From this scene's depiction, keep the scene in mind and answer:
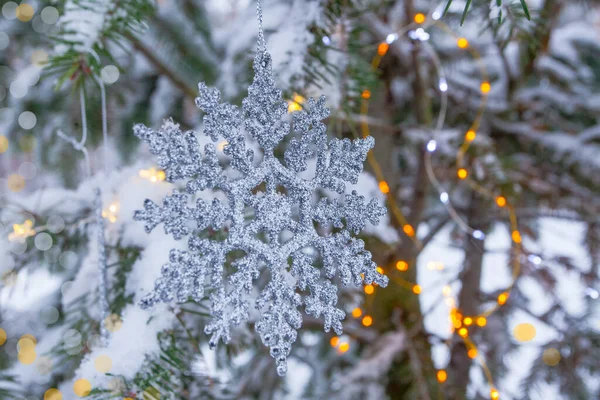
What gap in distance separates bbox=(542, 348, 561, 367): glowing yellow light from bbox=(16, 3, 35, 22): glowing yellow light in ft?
4.33

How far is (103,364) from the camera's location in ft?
1.58

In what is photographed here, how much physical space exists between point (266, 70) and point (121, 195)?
11.7 inches

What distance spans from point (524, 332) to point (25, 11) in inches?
55.6

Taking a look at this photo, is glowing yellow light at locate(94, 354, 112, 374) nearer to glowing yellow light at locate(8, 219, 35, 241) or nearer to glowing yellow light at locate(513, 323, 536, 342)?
A: glowing yellow light at locate(8, 219, 35, 241)

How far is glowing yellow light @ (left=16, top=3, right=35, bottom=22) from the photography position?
3.30ft

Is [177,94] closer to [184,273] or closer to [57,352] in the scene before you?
[57,352]

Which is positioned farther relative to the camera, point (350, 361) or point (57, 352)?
point (350, 361)

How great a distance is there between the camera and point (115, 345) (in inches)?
19.4

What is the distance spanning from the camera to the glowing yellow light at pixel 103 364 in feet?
1.57

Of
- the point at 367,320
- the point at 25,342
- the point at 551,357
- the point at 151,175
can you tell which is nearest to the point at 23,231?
the point at 151,175

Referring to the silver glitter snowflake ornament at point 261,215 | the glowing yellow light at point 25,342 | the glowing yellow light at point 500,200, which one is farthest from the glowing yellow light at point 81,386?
the glowing yellow light at point 500,200

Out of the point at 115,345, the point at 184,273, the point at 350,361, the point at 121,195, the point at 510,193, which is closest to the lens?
the point at 184,273

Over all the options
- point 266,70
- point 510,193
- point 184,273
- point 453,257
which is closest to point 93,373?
point 184,273

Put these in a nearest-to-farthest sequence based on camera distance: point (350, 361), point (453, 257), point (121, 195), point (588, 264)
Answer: point (121, 195)
point (588, 264)
point (350, 361)
point (453, 257)
